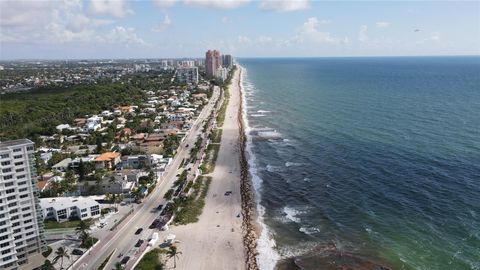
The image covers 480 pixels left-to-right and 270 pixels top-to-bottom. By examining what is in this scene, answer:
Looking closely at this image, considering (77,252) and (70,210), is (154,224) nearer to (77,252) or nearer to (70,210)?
(77,252)

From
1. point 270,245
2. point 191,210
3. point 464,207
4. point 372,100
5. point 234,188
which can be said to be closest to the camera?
point 270,245

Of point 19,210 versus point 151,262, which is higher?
point 19,210

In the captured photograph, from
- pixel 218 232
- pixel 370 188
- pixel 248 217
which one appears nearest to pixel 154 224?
pixel 218 232

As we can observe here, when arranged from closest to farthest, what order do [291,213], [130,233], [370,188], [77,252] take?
[77,252], [130,233], [291,213], [370,188]

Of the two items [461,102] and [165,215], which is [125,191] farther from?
[461,102]

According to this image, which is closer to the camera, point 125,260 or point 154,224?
point 125,260

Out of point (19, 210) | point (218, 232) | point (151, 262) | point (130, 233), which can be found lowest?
point (218, 232)

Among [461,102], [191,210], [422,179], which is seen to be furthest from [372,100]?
[191,210]

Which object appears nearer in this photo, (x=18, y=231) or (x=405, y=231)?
(x=18, y=231)
